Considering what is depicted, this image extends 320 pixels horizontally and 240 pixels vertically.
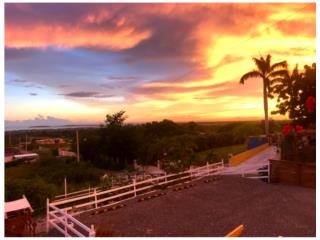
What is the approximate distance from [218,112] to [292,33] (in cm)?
638

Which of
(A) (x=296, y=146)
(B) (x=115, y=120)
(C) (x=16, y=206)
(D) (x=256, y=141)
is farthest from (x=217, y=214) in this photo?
(B) (x=115, y=120)

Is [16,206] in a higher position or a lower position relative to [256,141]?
lower

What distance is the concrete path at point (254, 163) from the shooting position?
1245 centimetres

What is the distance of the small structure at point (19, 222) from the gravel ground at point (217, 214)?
3.74 ft

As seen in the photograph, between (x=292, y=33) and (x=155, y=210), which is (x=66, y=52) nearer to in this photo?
(x=155, y=210)

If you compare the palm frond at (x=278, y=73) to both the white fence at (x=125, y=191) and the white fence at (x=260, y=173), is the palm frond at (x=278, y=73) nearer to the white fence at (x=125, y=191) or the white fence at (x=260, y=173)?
the white fence at (x=260, y=173)

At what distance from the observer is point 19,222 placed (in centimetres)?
639

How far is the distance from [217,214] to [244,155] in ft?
28.7

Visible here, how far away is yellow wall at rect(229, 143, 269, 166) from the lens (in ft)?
48.4

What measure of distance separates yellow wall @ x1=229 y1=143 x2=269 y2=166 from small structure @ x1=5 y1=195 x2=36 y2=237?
978cm

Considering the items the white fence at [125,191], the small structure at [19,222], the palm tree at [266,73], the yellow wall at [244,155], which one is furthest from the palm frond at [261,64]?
the small structure at [19,222]

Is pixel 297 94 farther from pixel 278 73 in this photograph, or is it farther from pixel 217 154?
pixel 217 154

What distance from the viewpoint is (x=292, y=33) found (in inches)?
291

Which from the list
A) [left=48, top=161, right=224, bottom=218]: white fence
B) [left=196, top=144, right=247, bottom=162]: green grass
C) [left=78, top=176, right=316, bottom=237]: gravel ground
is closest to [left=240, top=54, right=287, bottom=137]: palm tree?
[left=196, top=144, right=247, bottom=162]: green grass
